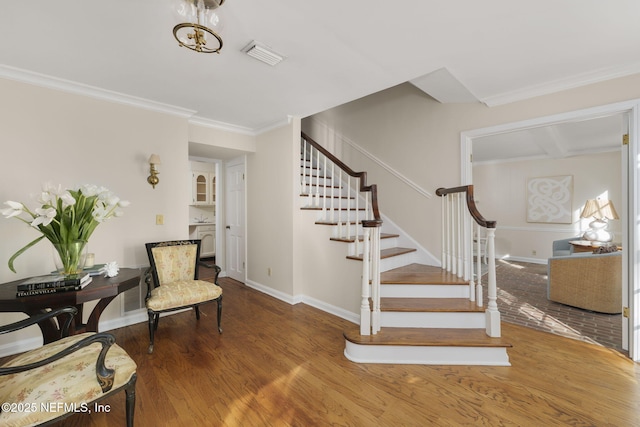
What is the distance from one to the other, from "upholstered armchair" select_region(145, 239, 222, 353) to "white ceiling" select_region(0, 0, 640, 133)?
64.3 inches

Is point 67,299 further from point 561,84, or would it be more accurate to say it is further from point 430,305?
point 561,84

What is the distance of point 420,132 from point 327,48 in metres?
1.99

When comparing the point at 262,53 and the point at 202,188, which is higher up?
the point at 262,53

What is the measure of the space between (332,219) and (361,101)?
2.07m

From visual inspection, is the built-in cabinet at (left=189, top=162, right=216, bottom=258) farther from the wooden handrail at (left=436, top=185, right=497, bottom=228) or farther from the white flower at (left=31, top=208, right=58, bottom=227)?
the wooden handrail at (left=436, top=185, right=497, bottom=228)

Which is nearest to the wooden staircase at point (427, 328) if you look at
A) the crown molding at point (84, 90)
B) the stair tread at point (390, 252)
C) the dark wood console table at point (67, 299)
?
the stair tread at point (390, 252)

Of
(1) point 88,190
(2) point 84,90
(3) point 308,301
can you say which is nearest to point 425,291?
(3) point 308,301

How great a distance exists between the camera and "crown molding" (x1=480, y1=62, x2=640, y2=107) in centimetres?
232

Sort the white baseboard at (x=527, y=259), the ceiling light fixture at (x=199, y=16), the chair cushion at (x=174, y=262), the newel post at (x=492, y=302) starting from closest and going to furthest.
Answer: the ceiling light fixture at (x=199, y=16) < the newel post at (x=492, y=302) < the chair cushion at (x=174, y=262) < the white baseboard at (x=527, y=259)

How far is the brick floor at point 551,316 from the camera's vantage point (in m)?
2.73

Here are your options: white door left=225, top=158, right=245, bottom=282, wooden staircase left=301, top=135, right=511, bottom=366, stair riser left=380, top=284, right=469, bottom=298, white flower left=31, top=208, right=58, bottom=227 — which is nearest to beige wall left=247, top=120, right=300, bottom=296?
white door left=225, top=158, right=245, bottom=282

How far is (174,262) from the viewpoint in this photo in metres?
3.00

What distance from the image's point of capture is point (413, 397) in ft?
6.06

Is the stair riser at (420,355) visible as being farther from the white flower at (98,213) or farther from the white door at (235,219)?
the white door at (235,219)
